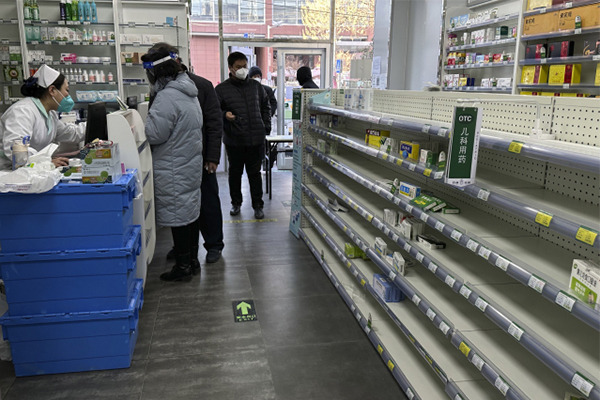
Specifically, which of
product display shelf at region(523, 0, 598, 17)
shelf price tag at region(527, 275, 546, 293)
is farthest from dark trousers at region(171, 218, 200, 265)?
product display shelf at region(523, 0, 598, 17)

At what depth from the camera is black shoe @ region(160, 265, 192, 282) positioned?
445 centimetres

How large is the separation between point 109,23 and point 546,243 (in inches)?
288

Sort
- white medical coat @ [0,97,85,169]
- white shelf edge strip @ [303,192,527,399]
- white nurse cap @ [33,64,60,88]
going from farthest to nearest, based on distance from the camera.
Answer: white nurse cap @ [33,64,60,88] → white medical coat @ [0,97,85,169] → white shelf edge strip @ [303,192,527,399]

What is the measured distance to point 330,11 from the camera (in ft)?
33.1

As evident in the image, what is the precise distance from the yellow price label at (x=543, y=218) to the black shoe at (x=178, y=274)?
10.8 feet

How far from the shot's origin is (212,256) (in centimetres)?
500

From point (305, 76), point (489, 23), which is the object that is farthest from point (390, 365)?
point (489, 23)

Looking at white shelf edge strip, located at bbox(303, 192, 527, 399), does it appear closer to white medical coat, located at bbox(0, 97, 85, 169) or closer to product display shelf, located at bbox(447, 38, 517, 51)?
white medical coat, located at bbox(0, 97, 85, 169)

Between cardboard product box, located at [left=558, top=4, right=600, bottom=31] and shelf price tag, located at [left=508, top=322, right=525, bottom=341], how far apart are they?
4.89m

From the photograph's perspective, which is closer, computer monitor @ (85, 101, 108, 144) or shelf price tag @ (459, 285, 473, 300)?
shelf price tag @ (459, 285, 473, 300)

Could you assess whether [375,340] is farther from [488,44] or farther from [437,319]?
[488,44]

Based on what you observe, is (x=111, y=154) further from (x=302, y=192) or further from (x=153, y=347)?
(x=302, y=192)

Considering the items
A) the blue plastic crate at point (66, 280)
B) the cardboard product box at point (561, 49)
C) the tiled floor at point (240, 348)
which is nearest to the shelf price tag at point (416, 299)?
the tiled floor at point (240, 348)

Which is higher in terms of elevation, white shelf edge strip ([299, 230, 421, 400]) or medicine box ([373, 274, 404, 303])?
medicine box ([373, 274, 404, 303])
